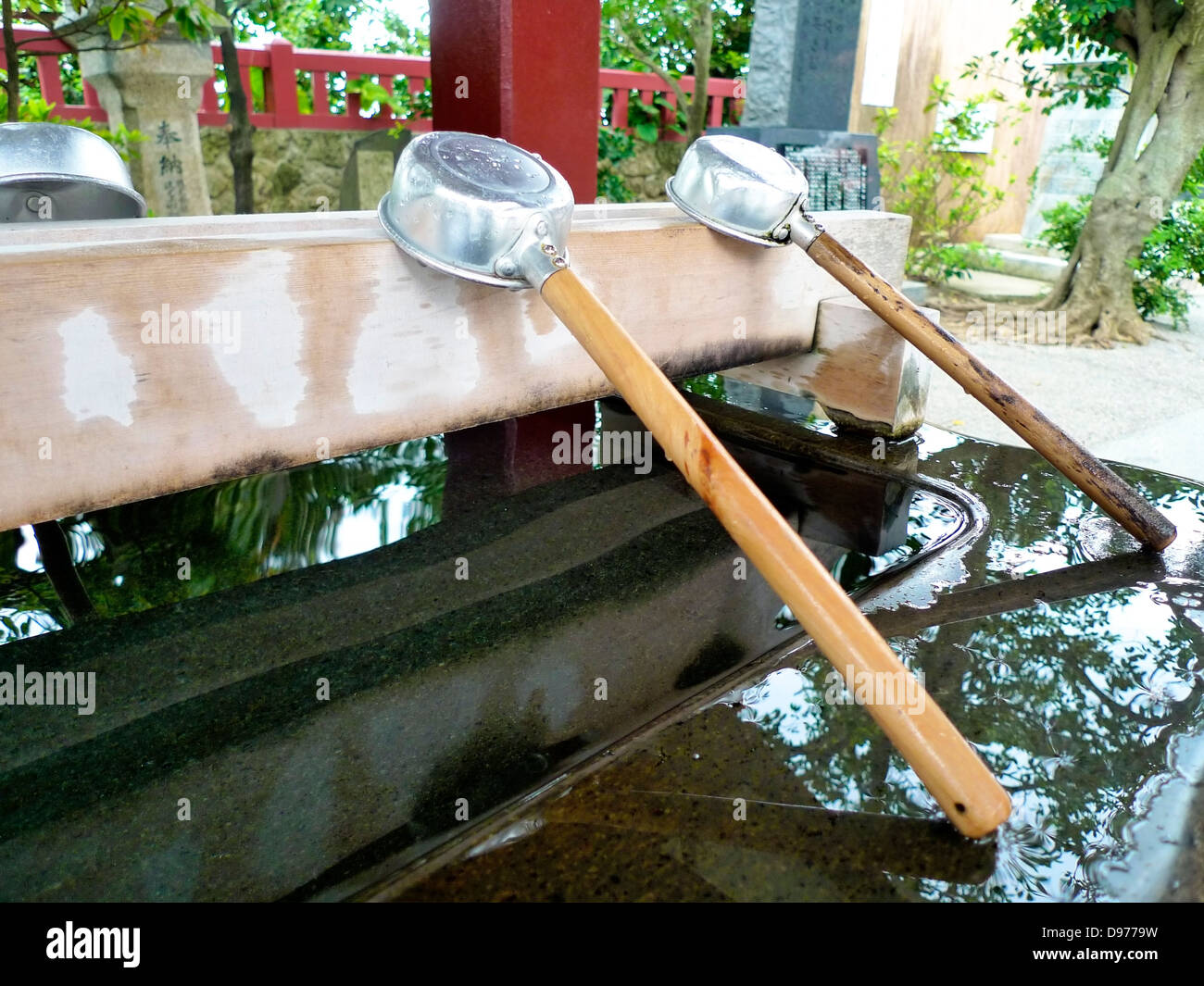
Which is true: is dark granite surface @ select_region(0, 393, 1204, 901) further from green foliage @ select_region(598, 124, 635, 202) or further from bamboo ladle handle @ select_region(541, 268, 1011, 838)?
green foliage @ select_region(598, 124, 635, 202)

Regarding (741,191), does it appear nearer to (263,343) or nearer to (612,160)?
(263,343)

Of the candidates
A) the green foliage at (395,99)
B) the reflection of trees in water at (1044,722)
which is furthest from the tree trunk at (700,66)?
the reflection of trees in water at (1044,722)

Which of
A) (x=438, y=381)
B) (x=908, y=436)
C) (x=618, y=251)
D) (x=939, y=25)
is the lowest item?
(x=908, y=436)

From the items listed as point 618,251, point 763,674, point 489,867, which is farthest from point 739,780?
point 618,251

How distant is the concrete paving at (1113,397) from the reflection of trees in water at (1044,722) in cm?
154

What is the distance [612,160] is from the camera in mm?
8055

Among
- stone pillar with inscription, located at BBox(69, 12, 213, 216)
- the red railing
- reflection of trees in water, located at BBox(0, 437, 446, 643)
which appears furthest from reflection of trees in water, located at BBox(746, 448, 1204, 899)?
the red railing

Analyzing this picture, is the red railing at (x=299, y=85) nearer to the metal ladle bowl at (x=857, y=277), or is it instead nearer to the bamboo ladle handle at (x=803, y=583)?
the metal ladle bowl at (x=857, y=277)

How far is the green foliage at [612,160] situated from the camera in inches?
311

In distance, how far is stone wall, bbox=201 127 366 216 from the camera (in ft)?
22.8

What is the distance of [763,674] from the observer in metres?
1.71
